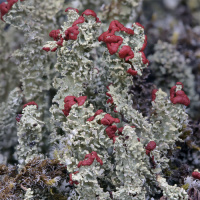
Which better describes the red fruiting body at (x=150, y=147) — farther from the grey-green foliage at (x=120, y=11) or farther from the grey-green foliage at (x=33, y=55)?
the grey-green foliage at (x=120, y=11)

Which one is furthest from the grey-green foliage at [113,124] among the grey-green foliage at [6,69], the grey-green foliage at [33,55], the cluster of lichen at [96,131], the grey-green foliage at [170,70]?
the grey-green foliage at [170,70]

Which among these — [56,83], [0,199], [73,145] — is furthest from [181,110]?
[0,199]

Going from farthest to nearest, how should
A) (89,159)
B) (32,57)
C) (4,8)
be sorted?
(32,57)
(4,8)
(89,159)

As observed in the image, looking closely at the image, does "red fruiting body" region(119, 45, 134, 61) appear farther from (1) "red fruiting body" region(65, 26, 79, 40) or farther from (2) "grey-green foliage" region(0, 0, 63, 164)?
(2) "grey-green foliage" region(0, 0, 63, 164)

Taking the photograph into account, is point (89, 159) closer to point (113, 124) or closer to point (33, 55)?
point (113, 124)

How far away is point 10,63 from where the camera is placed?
7.49ft

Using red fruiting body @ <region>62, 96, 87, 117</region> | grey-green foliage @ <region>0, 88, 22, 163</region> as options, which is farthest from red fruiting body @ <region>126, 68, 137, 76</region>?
grey-green foliage @ <region>0, 88, 22, 163</region>

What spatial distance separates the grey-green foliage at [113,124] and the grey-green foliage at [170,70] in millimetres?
882

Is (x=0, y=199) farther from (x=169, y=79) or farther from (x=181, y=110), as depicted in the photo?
(x=169, y=79)

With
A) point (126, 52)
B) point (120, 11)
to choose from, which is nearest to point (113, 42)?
point (126, 52)

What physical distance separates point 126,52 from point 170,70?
1131mm

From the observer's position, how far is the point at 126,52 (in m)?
1.45

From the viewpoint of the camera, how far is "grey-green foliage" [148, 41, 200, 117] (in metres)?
2.50

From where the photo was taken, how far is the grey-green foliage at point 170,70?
8.20 ft
